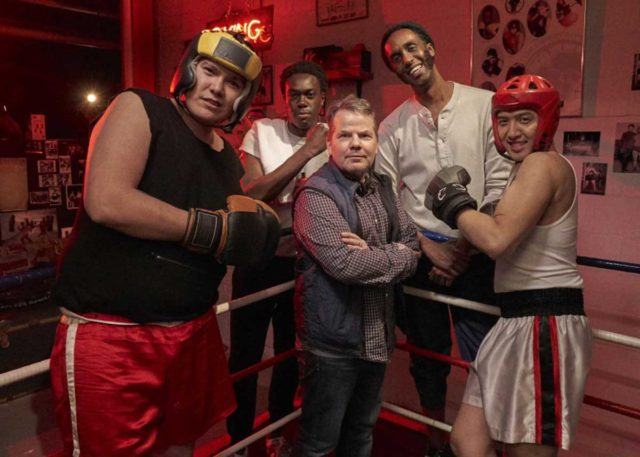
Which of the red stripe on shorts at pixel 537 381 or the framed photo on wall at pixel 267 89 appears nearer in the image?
the red stripe on shorts at pixel 537 381

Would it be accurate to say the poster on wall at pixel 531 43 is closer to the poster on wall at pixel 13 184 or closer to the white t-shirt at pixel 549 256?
the white t-shirt at pixel 549 256

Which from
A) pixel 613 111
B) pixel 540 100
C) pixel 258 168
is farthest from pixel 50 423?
pixel 613 111

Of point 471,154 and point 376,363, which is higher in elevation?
point 471,154

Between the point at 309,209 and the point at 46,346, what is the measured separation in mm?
3326

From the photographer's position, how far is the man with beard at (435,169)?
2.07 meters

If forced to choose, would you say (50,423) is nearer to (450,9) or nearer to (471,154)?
(471,154)

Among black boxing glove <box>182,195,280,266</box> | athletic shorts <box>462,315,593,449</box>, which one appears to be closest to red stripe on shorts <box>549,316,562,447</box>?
athletic shorts <box>462,315,593,449</box>

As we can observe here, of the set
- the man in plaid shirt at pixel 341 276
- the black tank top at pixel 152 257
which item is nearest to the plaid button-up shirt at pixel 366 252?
the man in plaid shirt at pixel 341 276

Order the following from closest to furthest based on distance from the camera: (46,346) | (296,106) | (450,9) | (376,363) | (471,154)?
(376,363), (471,154), (296,106), (450,9), (46,346)

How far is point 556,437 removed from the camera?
4.93 ft

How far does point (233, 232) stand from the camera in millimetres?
1296

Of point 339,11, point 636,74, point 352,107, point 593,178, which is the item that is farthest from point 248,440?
point 339,11

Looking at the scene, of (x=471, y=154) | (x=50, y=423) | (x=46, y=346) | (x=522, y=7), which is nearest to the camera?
(x=471, y=154)

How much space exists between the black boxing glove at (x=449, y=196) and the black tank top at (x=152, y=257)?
2.42 ft
